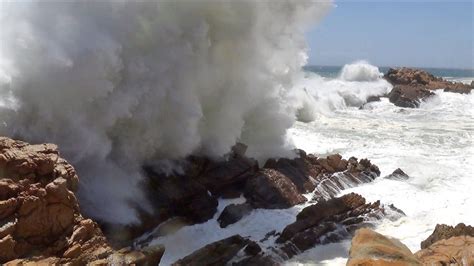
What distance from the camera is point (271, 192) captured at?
12.1 meters

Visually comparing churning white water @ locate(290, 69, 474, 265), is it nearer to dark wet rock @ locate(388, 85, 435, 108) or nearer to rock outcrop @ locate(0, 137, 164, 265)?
dark wet rock @ locate(388, 85, 435, 108)

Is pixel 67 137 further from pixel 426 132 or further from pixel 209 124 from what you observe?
pixel 426 132

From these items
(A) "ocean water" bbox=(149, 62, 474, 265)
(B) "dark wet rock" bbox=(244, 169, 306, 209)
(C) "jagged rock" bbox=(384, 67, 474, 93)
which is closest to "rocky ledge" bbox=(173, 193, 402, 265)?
(A) "ocean water" bbox=(149, 62, 474, 265)

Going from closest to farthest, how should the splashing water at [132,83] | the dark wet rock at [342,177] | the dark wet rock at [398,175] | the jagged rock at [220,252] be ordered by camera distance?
the jagged rock at [220,252] → the splashing water at [132,83] → the dark wet rock at [342,177] → the dark wet rock at [398,175]

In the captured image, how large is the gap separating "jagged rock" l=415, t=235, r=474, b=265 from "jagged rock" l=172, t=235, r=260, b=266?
308 centimetres

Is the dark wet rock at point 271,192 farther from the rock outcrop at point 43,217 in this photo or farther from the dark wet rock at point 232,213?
the rock outcrop at point 43,217

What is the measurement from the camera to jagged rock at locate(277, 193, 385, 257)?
10.1 meters

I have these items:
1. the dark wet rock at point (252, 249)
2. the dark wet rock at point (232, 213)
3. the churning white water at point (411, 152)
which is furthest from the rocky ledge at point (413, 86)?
the dark wet rock at point (252, 249)

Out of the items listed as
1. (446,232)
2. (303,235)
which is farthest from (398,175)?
(303,235)

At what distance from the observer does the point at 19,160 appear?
26.5 ft

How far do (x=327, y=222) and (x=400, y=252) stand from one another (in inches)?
149

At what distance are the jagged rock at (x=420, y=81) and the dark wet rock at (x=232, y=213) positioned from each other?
33.7 m

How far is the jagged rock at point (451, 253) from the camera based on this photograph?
7304 mm

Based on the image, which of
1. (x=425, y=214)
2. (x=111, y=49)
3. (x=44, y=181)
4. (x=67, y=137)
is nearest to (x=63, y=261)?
(x=44, y=181)
